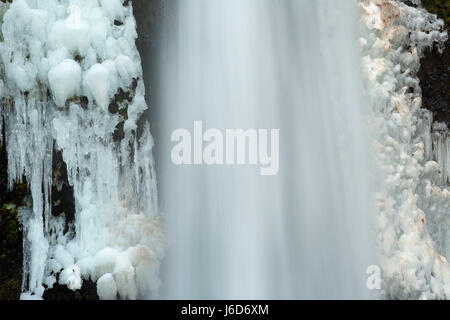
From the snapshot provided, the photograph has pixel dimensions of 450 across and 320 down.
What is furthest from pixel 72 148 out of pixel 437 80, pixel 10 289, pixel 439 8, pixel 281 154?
pixel 439 8

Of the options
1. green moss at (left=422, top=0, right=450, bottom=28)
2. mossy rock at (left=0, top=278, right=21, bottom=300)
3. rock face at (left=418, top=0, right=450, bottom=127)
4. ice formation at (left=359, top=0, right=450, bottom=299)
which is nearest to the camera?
mossy rock at (left=0, top=278, right=21, bottom=300)

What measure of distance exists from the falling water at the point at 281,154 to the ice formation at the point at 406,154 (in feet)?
0.84

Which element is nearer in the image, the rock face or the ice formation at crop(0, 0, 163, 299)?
the ice formation at crop(0, 0, 163, 299)

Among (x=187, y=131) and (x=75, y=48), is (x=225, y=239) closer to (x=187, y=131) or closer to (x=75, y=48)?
(x=187, y=131)

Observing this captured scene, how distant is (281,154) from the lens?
307 inches

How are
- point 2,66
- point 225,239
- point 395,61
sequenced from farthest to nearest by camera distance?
1. point 395,61
2. point 225,239
3. point 2,66

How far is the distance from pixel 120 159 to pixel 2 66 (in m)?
1.76

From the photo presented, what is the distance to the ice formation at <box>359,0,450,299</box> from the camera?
7.28 meters

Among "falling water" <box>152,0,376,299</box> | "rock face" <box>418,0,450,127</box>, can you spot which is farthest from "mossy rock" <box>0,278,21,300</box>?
"rock face" <box>418,0,450,127</box>

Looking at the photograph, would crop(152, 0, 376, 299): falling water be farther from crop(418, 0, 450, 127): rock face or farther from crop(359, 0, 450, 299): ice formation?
crop(418, 0, 450, 127): rock face

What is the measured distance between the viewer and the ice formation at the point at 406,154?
7.28 metres

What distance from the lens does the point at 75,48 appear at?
688 cm

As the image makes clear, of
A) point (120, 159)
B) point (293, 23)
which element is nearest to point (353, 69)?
point (293, 23)

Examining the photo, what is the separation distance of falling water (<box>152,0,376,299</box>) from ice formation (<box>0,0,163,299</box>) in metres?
0.64
